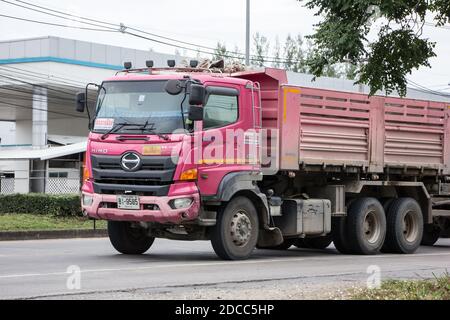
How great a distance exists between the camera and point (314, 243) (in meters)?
18.4

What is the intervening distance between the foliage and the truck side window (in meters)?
11.9

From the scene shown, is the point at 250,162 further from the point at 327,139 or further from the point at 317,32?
the point at 317,32

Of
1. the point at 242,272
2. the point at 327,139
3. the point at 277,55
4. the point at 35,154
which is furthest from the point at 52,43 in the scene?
the point at 277,55

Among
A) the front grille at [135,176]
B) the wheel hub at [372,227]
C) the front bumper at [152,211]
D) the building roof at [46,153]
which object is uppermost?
the building roof at [46,153]

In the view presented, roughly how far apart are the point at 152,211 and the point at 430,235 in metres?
9.06

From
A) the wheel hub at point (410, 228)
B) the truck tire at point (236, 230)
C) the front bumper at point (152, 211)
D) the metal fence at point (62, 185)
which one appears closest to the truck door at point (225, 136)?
the front bumper at point (152, 211)

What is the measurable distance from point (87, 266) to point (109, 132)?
2.38 m

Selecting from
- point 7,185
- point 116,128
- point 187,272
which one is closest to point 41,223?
point 116,128

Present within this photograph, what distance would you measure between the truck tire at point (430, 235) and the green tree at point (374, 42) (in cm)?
851

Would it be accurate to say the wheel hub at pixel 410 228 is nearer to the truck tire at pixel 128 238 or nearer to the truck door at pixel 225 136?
the truck door at pixel 225 136

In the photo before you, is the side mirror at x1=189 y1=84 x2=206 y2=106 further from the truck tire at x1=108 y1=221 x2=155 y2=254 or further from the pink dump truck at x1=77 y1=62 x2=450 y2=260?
the truck tire at x1=108 y1=221 x2=155 y2=254

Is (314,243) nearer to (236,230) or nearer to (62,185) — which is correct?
(236,230)

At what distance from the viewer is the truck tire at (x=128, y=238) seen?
15211 mm

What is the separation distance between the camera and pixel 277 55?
71.2 m
